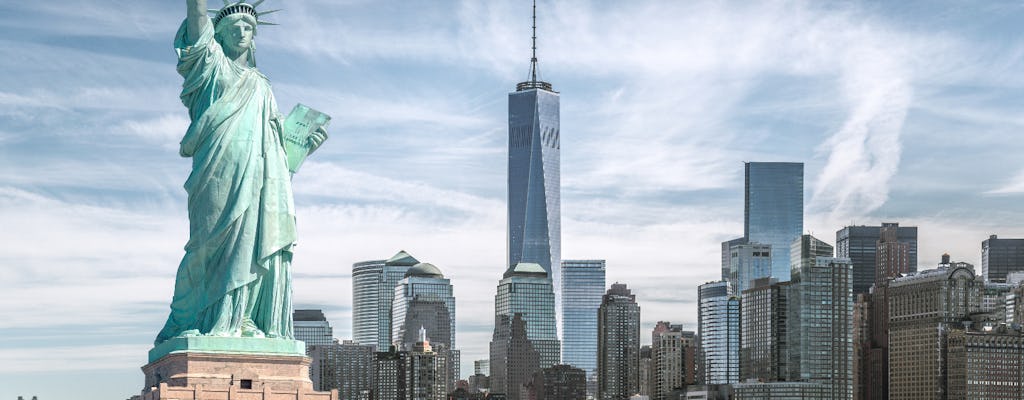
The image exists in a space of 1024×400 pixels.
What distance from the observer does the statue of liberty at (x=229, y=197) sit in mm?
69438

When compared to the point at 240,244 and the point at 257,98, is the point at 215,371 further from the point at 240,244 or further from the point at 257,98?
the point at 257,98

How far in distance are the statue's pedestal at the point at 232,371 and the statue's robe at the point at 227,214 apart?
3.29 ft

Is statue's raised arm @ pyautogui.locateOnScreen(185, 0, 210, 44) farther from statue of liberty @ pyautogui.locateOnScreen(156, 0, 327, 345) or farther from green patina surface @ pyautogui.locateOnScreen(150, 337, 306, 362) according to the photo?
green patina surface @ pyautogui.locateOnScreen(150, 337, 306, 362)

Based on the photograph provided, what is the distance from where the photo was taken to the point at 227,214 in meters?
69.8

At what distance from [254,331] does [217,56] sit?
10.8m

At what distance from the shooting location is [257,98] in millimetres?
71125

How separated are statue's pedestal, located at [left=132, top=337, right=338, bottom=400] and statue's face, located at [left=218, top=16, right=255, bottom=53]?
38.4ft

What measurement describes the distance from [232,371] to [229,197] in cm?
701

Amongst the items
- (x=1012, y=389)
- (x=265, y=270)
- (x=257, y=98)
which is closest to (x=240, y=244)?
(x=265, y=270)

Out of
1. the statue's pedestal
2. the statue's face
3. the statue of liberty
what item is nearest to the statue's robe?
the statue of liberty

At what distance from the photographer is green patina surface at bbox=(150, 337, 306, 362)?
6775cm

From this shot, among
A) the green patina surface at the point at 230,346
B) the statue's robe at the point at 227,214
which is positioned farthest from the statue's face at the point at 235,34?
the green patina surface at the point at 230,346

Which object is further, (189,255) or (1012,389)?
(1012,389)

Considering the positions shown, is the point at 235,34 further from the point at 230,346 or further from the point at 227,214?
the point at 230,346
